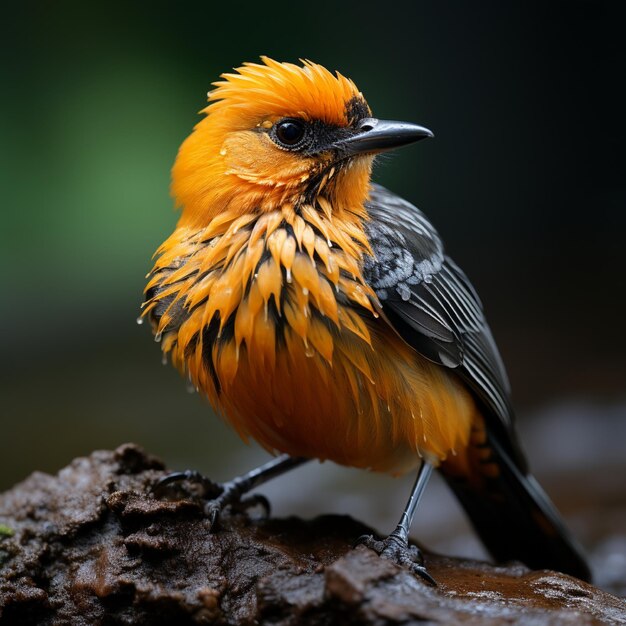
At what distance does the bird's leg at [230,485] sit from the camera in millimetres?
3654

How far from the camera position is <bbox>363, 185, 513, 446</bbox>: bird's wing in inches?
128

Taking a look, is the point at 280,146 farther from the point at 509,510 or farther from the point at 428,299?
the point at 509,510

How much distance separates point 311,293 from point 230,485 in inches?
55.0

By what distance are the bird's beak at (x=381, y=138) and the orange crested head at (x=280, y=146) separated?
0.01m

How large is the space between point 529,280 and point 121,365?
5.05 meters

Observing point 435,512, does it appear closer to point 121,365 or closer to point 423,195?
point 121,365

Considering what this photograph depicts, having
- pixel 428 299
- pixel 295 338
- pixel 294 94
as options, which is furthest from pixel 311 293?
pixel 294 94

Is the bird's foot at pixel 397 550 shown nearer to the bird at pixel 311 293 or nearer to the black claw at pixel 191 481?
the bird at pixel 311 293

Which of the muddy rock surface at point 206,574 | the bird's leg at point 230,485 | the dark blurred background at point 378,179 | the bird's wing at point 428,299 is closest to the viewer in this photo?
the muddy rock surface at point 206,574

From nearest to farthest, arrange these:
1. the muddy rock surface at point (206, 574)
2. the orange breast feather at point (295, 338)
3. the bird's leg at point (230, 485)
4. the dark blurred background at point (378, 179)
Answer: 1. the muddy rock surface at point (206, 574)
2. the orange breast feather at point (295, 338)
3. the bird's leg at point (230, 485)
4. the dark blurred background at point (378, 179)

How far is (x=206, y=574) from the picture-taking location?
308 centimetres

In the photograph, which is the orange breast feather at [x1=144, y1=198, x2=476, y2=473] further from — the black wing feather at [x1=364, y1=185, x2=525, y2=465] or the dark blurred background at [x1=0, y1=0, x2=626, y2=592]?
the dark blurred background at [x1=0, y1=0, x2=626, y2=592]

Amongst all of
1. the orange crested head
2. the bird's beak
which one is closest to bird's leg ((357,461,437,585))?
the orange crested head

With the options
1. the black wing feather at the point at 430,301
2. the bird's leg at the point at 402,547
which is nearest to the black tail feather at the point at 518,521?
the black wing feather at the point at 430,301
